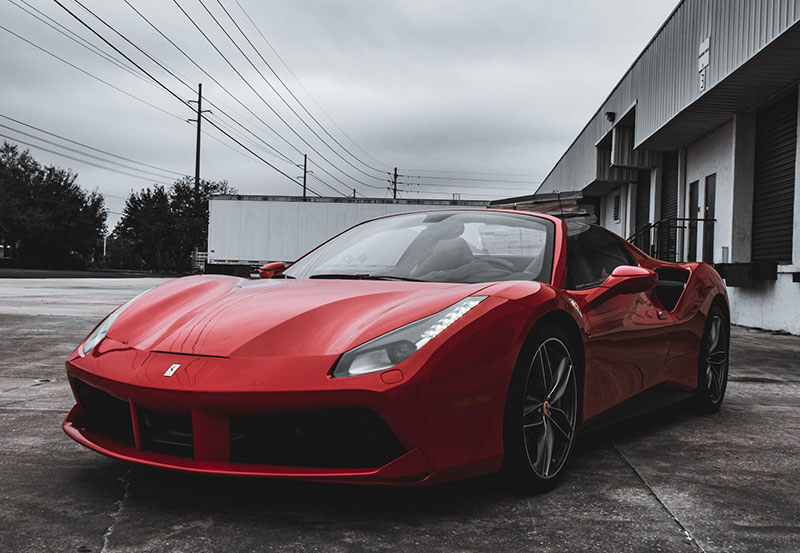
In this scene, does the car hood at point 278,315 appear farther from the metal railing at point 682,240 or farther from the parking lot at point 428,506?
the metal railing at point 682,240

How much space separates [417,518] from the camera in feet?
7.92

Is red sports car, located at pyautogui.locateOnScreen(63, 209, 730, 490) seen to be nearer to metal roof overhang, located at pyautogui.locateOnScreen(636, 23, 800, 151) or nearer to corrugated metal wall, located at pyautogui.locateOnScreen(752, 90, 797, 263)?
metal roof overhang, located at pyautogui.locateOnScreen(636, 23, 800, 151)

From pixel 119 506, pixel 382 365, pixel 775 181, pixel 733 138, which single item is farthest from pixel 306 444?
pixel 733 138

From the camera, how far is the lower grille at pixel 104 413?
250cm

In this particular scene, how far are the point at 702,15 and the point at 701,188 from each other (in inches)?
158

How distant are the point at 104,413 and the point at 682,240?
15.8 meters

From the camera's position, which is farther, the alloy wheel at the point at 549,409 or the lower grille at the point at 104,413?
the alloy wheel at the point at 549,409

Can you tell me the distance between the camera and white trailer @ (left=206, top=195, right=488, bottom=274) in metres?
25.7

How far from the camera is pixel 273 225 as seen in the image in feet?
85.3

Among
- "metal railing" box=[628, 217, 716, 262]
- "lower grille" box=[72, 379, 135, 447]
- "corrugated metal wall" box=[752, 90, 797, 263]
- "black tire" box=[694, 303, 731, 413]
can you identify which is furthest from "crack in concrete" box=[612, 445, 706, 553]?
"metal railing" box=[628, 217, 716, 262]

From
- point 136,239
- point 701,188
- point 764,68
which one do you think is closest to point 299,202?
point 701,188

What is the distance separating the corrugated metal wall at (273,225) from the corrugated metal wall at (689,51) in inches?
346

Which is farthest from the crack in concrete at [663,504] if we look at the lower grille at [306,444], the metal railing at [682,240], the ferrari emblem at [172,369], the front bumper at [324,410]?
the metal railing at [682,240]

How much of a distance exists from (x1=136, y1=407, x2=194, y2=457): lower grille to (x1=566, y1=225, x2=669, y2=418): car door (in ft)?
4.98
